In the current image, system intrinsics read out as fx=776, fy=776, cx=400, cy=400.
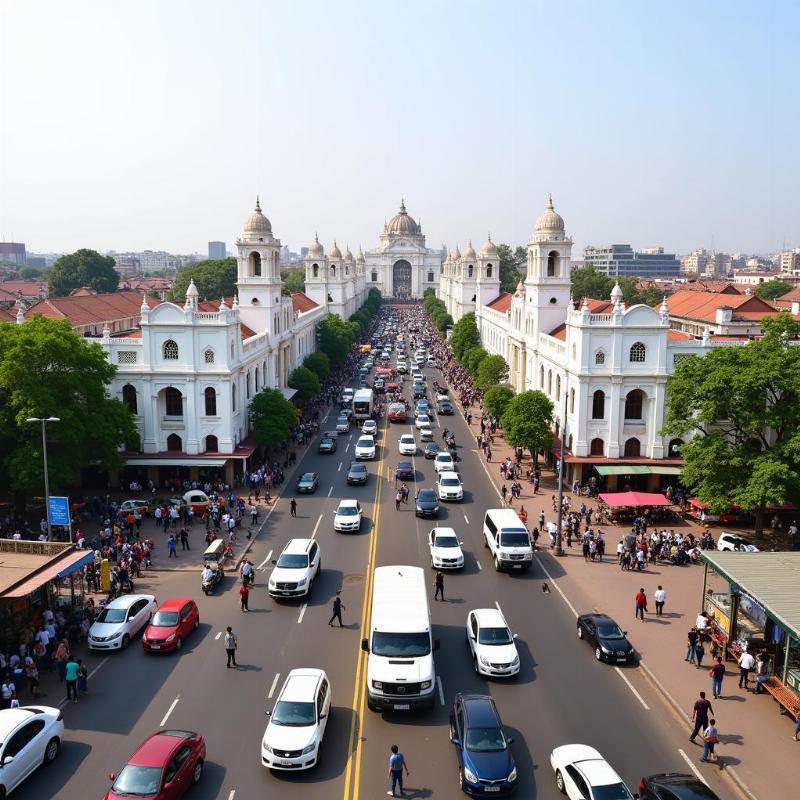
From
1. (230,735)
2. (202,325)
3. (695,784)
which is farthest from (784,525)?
(202,325)

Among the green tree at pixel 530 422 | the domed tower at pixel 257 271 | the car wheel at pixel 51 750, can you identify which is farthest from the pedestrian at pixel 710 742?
the domed tower at pixel 257 271

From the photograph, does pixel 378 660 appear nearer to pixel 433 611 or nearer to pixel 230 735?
pixel 230 735

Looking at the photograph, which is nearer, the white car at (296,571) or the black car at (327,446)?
the white car at (296,571)

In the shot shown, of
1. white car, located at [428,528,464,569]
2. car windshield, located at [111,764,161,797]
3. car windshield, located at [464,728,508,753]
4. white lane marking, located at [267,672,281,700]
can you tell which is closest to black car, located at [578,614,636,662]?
white car, located at [428,528,464,569]

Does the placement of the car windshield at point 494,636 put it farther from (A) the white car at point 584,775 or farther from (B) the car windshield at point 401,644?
(A) the white car at point 584,775

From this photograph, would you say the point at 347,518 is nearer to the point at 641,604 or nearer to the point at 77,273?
the point at 641,604

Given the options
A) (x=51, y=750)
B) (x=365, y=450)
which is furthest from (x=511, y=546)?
(x=365, y=450)

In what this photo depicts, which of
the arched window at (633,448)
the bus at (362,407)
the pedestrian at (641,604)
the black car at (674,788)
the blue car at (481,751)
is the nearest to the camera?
the black car at (674,788)

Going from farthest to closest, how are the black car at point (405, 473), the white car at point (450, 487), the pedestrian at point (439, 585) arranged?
the black car at point (405, 473)
the white car at point (450, 487)
the pedestrian at point (439, 585)
